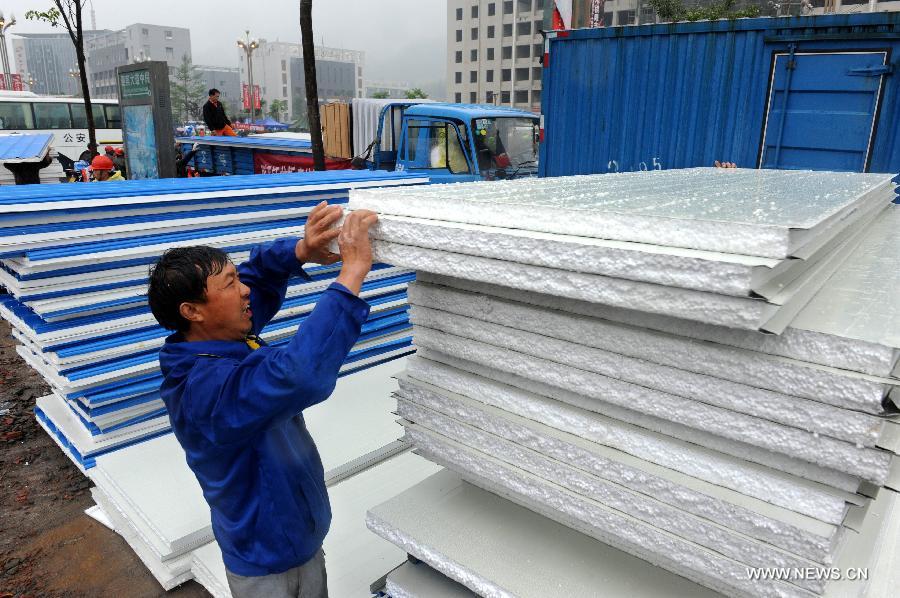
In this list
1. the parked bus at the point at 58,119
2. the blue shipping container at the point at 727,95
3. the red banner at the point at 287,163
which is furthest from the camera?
the parked bus at the point at 58,119

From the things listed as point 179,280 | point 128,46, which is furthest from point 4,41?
point 128,46

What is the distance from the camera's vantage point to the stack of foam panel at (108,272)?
10.4ft

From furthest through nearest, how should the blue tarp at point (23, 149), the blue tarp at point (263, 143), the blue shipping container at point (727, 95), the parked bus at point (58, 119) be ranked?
the parked bus at point (58, 119), the blue tarp at point (263, 143), the blue tarp at point (23, 149), the blue shipping container at point (727, 95)

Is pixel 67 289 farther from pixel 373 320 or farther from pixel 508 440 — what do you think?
pixel 508 440

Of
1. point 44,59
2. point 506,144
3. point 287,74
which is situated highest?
point 44,59

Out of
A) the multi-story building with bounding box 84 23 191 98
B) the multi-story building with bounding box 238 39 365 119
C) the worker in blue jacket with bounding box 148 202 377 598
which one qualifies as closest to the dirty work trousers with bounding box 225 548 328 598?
the worker in blue jacket with bounding box 148 202 377 598

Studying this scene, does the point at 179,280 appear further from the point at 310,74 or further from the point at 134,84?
the point at 310,74

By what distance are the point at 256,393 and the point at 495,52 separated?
70.9 m

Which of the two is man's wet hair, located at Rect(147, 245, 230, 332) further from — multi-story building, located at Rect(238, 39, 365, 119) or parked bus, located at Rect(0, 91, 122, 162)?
multi-story building, located at Rect(238, 39, 365, 119)

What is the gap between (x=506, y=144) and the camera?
9922 millimetres

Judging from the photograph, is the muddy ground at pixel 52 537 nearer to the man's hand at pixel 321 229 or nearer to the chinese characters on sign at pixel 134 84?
the man's hand at pixel 321 229

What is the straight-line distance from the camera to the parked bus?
21.7 metres

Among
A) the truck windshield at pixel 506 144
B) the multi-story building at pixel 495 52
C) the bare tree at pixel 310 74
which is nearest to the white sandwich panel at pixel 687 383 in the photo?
the bare tree at pixel 310 74

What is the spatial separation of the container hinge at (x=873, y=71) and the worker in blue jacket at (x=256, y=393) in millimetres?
6314
